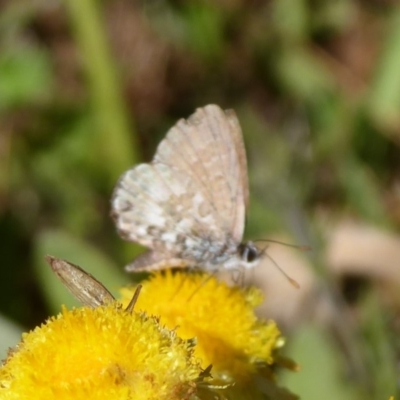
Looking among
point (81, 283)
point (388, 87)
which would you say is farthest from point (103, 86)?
point (81, 283)

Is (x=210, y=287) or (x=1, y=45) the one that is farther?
(x=1, y=45)

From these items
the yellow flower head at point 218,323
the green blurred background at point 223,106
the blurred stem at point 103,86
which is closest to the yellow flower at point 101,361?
the yellow flower head at point 218,323

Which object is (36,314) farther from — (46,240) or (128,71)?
(128,71)

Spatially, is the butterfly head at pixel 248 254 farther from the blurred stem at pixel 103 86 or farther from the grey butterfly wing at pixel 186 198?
the blurred stem at pixel 103 86

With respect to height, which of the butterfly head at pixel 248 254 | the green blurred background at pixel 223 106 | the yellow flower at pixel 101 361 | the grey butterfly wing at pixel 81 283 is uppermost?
the grey butterfly wing at pixel 81 283

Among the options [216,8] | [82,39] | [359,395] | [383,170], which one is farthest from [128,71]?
[359,395]

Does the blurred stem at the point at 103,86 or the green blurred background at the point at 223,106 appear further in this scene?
the blurred stem at the point at 103,86

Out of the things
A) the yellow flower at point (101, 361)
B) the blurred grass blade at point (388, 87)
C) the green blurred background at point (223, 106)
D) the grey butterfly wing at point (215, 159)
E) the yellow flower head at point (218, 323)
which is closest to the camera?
the yellow flower at point (101, 361)
